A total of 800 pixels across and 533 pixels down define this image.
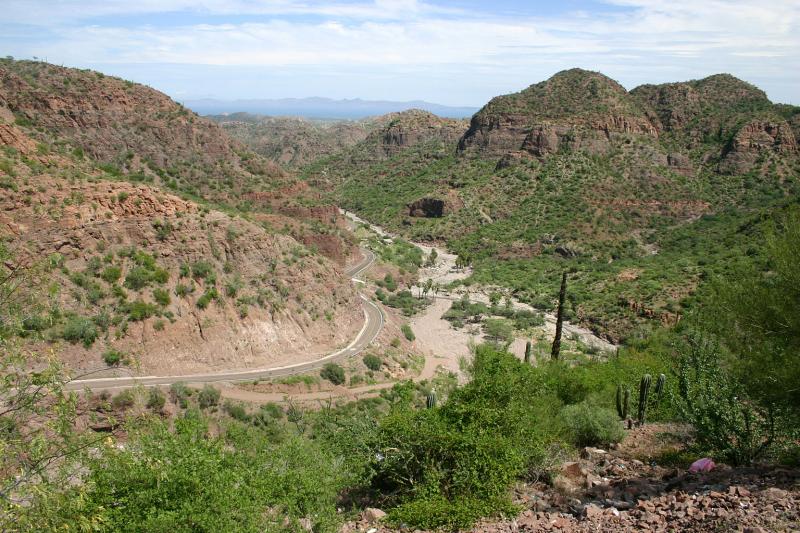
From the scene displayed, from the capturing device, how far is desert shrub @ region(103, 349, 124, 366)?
27152mm

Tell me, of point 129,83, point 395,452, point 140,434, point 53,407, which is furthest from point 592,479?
point 129,83

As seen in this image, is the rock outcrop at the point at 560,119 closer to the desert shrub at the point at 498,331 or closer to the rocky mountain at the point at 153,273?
the desert shrub at the point at 498,331

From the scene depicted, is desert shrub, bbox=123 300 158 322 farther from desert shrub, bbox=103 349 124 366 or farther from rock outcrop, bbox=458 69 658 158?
rock outcrop, bbox=458 69 658 158

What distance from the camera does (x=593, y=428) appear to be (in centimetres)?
1764

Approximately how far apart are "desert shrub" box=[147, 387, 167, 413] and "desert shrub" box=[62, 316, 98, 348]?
4.57 metres

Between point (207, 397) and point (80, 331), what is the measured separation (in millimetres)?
7012

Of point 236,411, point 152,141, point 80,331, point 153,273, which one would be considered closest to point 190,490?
point 236,411

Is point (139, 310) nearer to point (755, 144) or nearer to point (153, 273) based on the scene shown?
point (153, 273)

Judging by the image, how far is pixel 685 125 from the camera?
99.3m

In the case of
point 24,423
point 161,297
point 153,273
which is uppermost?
point 24,423

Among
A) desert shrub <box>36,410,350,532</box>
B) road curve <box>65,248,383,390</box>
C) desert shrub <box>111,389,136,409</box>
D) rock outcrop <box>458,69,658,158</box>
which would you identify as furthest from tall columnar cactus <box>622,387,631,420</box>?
rock outcrop <box>458,69,658,158</box>

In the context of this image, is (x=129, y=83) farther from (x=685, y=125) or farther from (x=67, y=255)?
(x=685, y=125)

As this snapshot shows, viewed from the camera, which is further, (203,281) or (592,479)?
(203,281)

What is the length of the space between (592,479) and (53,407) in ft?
38.8
